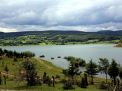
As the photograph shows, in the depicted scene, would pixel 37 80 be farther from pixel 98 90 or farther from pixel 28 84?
pixel 98 90

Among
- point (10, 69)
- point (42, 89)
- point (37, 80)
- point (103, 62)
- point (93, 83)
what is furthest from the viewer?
point (10, 69)

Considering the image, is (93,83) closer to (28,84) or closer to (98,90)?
(98,90)

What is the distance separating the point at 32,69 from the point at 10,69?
132 feet

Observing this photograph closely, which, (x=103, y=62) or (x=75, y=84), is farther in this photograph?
(x=103, y=62)

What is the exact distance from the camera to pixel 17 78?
126 m

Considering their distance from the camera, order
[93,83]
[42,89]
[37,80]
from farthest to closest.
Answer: [93,83]
[37,80]
[42,89]

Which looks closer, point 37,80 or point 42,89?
point 42,89

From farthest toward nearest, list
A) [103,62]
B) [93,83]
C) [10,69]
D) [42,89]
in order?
1. [10,69]
2. [103,62]
3. [93,83]
4. [42,89]

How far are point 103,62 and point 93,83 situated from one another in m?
16.0

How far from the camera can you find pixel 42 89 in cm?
10362

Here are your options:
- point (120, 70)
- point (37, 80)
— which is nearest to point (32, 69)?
point (37, 80)

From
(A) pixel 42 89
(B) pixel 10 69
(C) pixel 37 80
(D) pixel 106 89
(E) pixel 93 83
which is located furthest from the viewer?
(B) pixel 10 69

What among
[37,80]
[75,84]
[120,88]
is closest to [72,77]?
Answer: [75,84]

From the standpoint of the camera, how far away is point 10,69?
157 m
